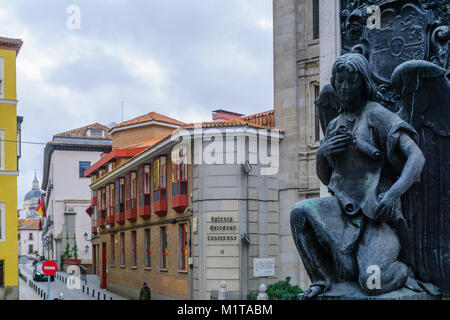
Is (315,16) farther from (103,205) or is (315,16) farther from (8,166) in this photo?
(103,205)

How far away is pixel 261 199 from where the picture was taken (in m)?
26.0

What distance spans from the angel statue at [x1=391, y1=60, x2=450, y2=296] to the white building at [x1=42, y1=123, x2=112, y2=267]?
214 ft

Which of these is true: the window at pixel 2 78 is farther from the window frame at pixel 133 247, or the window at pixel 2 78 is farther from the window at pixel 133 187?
the window frame at pixel 133 247

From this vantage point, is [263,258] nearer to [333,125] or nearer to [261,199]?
[261,199]

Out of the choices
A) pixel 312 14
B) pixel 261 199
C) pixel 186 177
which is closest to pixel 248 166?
pixel 261 199

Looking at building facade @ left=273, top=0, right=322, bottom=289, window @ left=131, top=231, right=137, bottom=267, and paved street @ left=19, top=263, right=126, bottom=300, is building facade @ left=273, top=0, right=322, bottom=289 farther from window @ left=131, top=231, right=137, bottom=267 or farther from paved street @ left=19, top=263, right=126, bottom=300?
window @ left=131, top=231, right=137, bottom=267

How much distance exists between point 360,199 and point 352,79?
912 mm

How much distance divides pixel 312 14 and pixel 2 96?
18622 millimetres

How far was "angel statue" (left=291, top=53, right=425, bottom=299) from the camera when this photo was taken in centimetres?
491

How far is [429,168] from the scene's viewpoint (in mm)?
5371

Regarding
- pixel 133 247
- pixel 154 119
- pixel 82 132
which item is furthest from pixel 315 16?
pixel 82 132

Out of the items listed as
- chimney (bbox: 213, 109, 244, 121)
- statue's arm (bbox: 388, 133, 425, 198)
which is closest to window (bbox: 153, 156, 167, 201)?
chimney (bbox: 213, 109, 244, 121)

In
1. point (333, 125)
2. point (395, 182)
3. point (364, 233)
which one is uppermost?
point (333, 125)

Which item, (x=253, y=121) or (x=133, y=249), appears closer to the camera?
(x=253, y=121)
